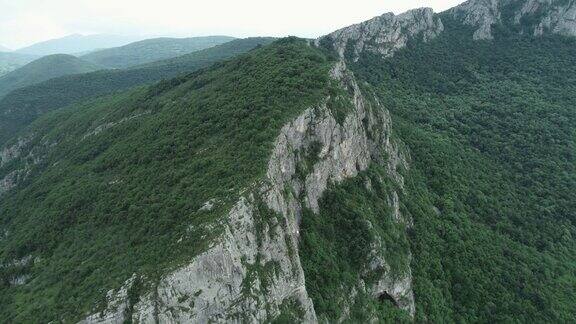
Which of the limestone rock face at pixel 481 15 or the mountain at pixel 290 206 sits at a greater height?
the limestone rock face at pixel 481 15

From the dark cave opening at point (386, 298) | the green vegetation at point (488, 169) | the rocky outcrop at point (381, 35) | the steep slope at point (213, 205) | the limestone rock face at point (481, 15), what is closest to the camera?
the steep slope at point (213, 205)

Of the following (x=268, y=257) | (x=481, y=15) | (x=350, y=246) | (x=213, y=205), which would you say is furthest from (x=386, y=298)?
(x=481, y=15)

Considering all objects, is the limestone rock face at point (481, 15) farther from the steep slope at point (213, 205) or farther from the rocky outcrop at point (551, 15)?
the steep slope at point (213, 205)

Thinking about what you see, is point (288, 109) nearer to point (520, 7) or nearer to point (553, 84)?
point (553, 84)

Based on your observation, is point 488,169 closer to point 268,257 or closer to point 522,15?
point 268,257

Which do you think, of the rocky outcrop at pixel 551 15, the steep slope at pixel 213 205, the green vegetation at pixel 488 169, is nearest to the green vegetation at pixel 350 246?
the steep slope at pixel 213 205

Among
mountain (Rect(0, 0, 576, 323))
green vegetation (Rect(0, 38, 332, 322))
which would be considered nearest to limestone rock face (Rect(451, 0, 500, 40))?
mountain (Rect(0, 0, 576, 323))

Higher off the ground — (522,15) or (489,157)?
(522,15)

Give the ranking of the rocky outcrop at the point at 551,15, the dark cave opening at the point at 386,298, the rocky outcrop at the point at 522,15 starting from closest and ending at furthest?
the dark cave opening at the point at 386,298, the rocky outcrop at the point at 551,15, the rocky outcrop at the point at 522,15
